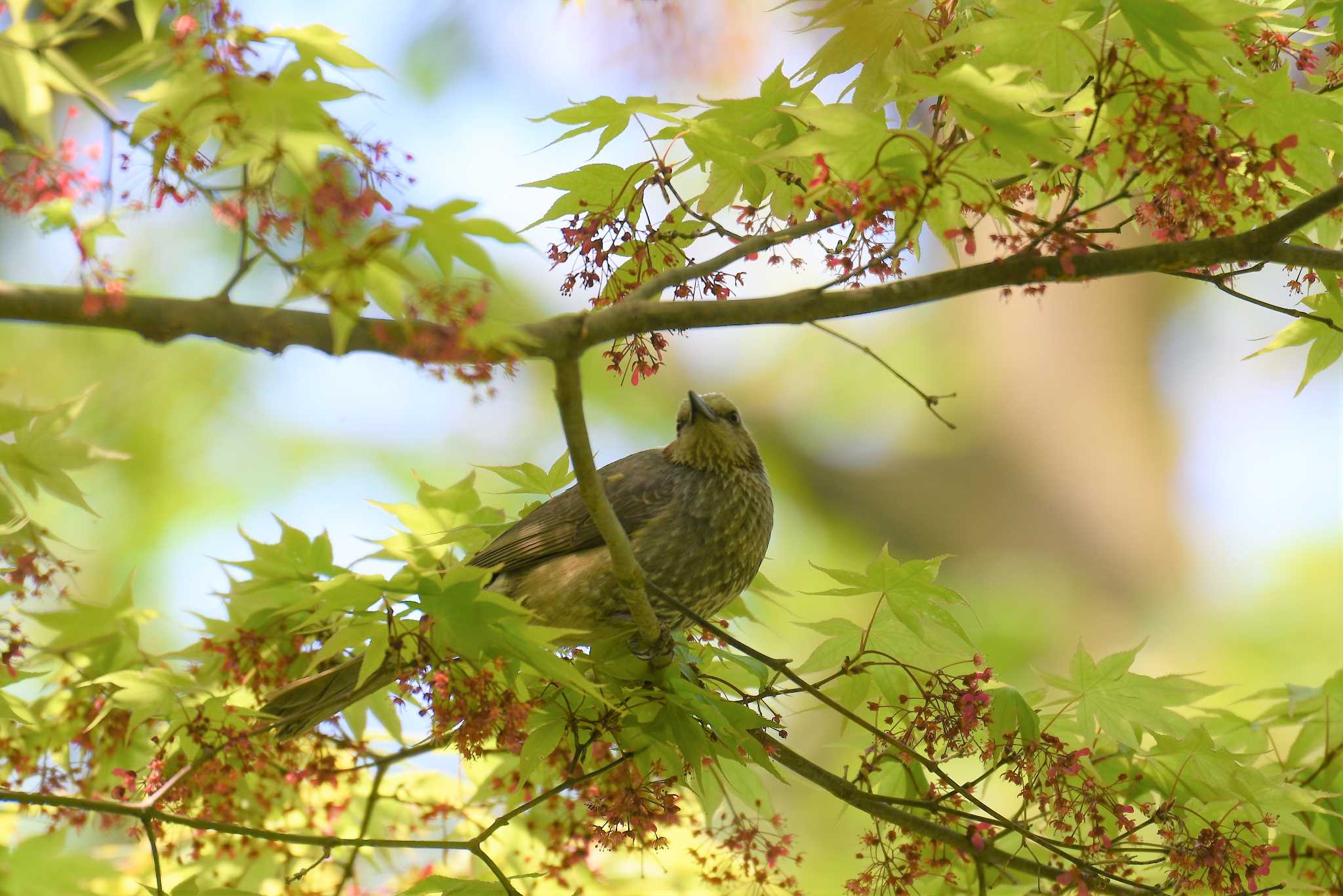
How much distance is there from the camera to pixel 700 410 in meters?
4.08

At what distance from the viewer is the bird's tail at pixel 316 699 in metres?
2.93

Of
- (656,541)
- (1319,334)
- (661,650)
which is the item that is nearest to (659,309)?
(661,650)

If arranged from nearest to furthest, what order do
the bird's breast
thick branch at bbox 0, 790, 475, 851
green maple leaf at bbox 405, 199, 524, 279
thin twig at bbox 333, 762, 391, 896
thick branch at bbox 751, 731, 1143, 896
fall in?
→ green maple leaf at bbox 405, 199, 524, 279, thick branch at bbox 0, 790, 475, 851, thick branch at bbox 751, 731, 1143, 896, thin twig at bbox 333, 762, 391, 896, the bird's breast

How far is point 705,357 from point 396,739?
22.9 ft

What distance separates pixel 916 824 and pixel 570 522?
1.52 meters

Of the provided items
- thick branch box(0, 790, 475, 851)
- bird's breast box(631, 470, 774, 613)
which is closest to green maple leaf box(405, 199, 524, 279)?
thick branch box(0, 790, 475, 851)

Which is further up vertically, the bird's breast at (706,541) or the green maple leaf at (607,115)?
the green maple leaf at (607,115)

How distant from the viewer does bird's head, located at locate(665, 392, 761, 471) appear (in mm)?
4043

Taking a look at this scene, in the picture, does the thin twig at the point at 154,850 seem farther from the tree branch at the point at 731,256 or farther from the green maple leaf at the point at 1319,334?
the green maple leaf at the point at 1319,334

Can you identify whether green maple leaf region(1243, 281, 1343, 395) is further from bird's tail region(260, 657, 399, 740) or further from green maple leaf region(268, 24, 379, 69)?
bird's tail region(260, 657, 399, 740)

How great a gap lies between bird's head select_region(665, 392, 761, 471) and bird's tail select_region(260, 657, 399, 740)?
4.81 ft

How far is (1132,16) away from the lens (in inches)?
78.4

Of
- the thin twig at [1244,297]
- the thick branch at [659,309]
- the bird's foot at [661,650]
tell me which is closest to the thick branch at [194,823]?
the bird's foot at [661,650]

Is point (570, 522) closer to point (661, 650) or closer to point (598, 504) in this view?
point (661, 650)
